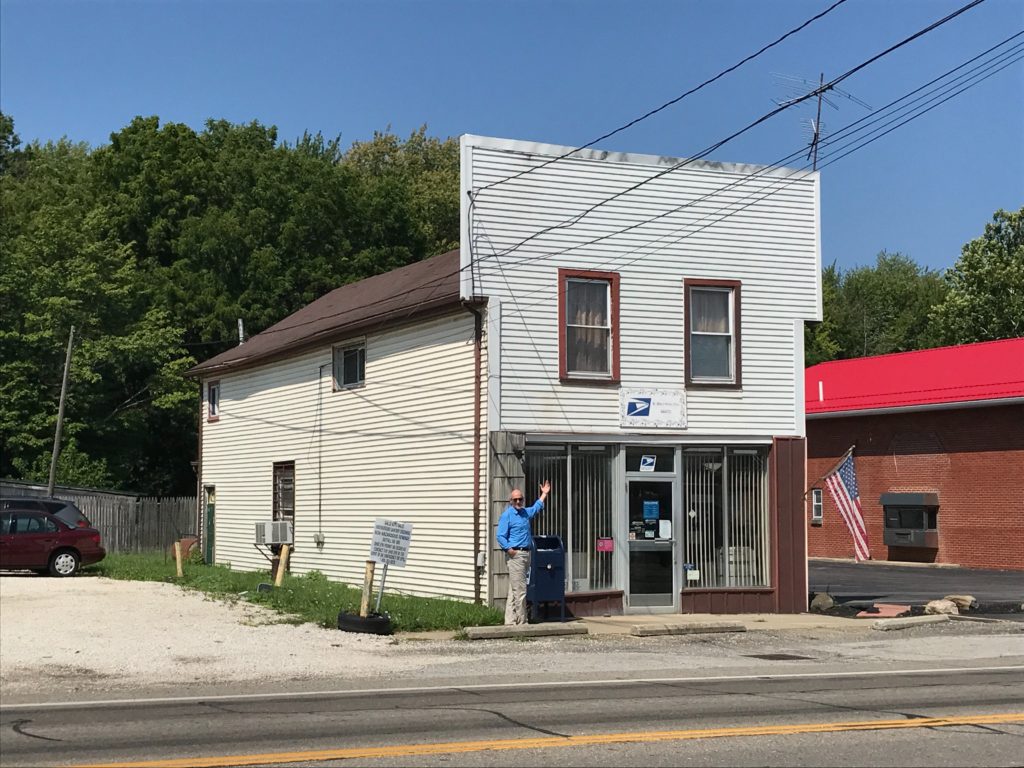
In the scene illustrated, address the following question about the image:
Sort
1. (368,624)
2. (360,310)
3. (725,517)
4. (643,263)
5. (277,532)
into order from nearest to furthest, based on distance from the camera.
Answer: (368,624) < (643,263) < (725,517) < (277,532) < (360,310)

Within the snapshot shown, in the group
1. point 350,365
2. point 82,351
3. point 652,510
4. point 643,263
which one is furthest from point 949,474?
point 82,351

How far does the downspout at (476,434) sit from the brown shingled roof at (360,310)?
51 cm

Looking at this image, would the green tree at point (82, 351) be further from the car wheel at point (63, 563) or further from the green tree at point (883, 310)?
the green tree at point (883, 310)

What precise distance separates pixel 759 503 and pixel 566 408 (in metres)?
4.04

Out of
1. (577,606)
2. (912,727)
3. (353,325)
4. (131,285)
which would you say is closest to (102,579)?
(353,325)

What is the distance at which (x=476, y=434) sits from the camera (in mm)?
20016

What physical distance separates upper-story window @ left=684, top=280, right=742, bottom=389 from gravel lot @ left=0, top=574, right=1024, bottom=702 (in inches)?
192

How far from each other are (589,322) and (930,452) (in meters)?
21.0

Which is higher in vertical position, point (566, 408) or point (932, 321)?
point (932, 321)

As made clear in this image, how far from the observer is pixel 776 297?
22016 mm

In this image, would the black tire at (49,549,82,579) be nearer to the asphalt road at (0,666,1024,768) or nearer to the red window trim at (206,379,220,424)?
the red window trim at (206,379,220,424)

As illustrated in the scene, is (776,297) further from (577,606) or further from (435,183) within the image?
(435,183)

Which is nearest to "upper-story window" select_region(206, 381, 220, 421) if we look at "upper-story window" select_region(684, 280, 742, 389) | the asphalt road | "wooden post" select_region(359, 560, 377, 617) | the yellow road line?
"upper-story window" select_region(684, 280, 742, 389)

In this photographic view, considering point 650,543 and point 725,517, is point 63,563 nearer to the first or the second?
point 650,543
